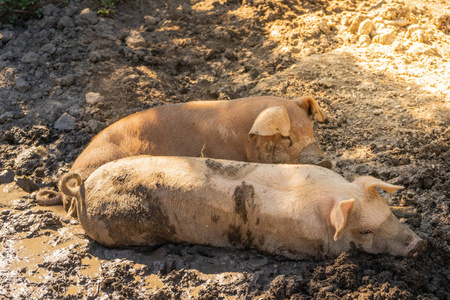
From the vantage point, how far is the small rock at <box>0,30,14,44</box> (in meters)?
7.27

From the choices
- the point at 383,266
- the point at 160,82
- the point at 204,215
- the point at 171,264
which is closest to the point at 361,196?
the point at 383,266

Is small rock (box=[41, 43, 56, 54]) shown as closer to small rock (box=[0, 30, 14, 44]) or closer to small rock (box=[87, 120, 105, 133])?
small rock (box=[0, 30, 14, 44])

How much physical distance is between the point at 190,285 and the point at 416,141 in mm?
2722

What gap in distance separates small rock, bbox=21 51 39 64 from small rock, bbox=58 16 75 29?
2.21 ft

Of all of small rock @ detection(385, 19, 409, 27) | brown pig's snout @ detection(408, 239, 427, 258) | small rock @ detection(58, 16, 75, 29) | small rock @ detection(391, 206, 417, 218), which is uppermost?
small rock @ detection(385, 19, 409, 27)

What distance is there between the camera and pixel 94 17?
7.32 meters

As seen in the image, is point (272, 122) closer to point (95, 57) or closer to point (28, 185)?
point (28, 185)

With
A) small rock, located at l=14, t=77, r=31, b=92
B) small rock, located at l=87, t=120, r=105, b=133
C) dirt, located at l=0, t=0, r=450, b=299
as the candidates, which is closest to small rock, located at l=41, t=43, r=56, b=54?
dirt, located at l=0, t=0, r=450, b=299

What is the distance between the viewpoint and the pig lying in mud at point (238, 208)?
143 inches

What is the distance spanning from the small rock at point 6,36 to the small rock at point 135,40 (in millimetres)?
1784

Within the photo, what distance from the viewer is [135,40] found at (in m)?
6.89

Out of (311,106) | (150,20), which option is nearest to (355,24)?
(311,106)

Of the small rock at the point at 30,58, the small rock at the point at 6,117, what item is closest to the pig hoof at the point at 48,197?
the small rock at the point at 6,117

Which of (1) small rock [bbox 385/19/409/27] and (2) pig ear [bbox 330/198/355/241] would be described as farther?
(1) small rock [bbox 385/19/409/27]
